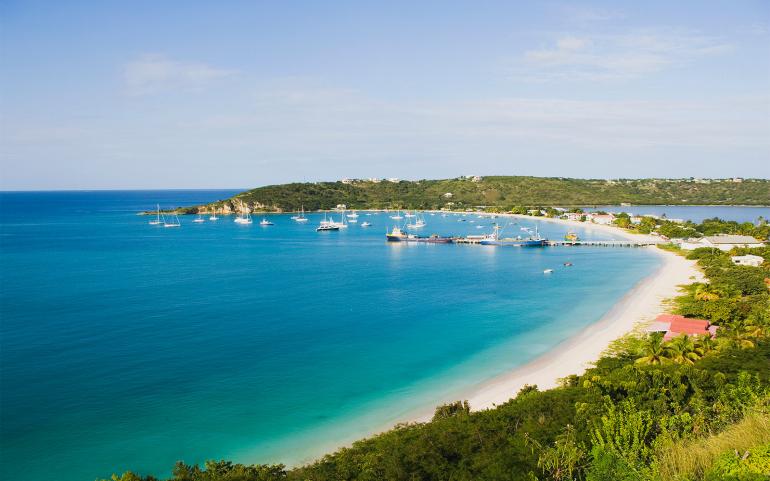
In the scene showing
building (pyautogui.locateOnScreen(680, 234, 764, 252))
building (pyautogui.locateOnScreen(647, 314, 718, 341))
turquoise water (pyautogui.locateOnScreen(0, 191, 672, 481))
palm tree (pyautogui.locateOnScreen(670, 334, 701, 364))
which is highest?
building (pyautogui.locateOnScreen(680, 234, 764, 252))

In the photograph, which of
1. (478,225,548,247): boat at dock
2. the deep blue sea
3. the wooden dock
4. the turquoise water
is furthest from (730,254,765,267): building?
(478,225,548,247): boat at dock

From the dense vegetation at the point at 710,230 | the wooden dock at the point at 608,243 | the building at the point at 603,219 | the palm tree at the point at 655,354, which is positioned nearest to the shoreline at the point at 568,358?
the palm tree at the point at 655,354

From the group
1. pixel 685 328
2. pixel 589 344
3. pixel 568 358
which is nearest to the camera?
pixel 568 358

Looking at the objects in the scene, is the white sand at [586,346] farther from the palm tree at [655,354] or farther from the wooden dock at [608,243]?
the wooden dock at [608,243]

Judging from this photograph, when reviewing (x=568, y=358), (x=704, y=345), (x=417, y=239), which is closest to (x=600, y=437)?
(x=704, y=345)

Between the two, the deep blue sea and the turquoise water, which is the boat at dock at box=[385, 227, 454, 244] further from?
the turquoise water

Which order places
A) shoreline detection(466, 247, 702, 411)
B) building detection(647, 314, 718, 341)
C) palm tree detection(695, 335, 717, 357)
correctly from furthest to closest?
1. building detection(647, 314, 718, 341)
2. shoreline detection(466, 247, 702, 411)
3. palm tree detection(695, 335, 717, 357)

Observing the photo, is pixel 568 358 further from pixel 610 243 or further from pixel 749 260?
pixel 610 243
